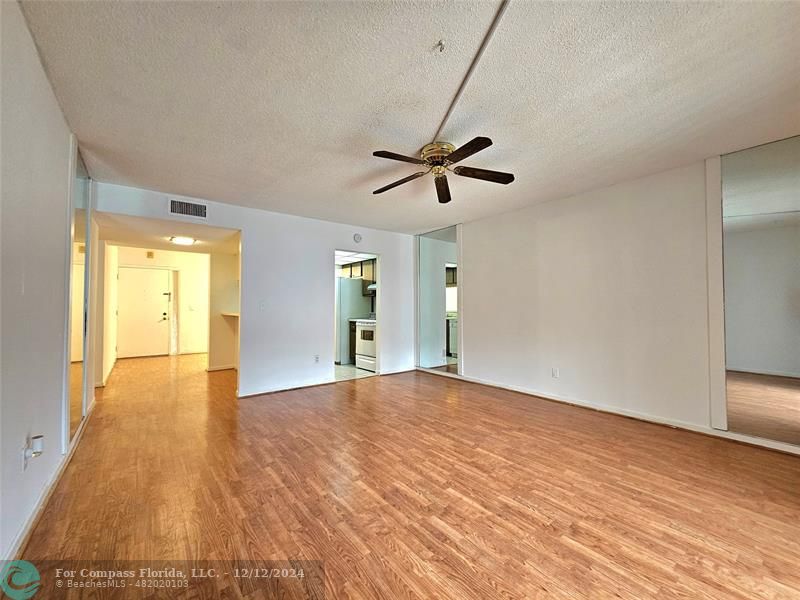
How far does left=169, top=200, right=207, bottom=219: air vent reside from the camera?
3.84 m

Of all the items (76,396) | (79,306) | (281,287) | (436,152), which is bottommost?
(76,396)

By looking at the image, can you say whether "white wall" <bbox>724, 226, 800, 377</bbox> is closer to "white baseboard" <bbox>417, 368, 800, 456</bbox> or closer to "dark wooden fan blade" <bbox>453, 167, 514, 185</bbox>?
"white baseboard" <bbox>417, 368, 800, 456</bbox>

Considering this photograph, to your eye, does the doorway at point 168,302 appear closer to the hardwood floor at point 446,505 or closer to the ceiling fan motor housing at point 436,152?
the hardwood floor at point 446,505

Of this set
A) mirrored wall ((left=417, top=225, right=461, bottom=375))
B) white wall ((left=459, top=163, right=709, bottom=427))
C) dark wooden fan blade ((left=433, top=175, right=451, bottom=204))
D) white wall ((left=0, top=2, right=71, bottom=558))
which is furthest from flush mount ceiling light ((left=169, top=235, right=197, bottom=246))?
white wall ((left=459, top=163, right=709, bottom=427))

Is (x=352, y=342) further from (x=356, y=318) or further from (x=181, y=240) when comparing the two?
(x=181, y=240)

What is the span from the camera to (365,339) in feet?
20.7

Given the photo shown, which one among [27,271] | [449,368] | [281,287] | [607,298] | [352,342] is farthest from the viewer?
[352,342]

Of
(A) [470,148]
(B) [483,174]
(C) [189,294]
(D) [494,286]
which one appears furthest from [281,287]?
(C) [189,294]

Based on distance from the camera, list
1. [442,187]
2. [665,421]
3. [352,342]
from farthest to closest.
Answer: [352,342]
[665,421]
[442,187]

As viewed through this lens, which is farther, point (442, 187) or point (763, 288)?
point (763, 288)

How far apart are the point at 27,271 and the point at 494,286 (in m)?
4.62

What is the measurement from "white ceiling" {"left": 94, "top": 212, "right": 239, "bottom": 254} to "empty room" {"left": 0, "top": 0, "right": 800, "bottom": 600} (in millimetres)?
83

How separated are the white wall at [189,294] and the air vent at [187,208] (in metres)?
3.87

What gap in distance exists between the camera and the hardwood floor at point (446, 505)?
4.59ft
